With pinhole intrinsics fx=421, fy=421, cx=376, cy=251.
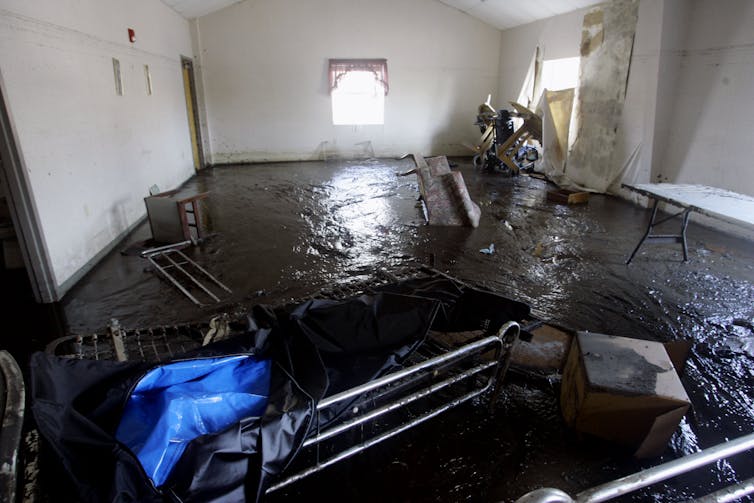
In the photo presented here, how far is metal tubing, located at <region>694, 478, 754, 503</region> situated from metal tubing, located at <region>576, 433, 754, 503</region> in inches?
2.4

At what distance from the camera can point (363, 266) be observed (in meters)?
3.88

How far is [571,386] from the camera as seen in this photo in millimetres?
2068

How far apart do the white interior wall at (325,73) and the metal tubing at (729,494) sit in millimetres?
9377

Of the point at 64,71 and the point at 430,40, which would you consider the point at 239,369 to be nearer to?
the point at 64,71

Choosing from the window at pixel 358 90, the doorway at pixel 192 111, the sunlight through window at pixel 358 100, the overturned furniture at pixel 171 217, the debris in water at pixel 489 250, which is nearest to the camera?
the overturned furniture at pixel 171 217

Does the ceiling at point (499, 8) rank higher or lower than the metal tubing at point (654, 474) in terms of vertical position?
higher

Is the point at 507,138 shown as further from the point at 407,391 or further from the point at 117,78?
the point at 407,391

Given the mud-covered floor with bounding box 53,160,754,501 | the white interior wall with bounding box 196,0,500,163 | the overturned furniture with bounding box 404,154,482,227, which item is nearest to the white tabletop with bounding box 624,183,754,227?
the mud-covered floor with bounding box 53,160,754,501

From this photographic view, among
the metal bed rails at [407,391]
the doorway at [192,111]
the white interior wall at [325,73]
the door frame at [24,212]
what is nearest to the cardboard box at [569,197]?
the metal bed rails at [407,391]

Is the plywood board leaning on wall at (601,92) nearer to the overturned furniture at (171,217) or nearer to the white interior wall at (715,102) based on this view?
the white interior wall at (715,102)

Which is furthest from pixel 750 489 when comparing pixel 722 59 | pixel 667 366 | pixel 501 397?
pixel 722 59

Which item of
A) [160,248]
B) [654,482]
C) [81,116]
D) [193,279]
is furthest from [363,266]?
[654,482]

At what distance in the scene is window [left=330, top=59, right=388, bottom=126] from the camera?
9203 mm

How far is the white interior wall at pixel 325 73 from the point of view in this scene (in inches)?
338
